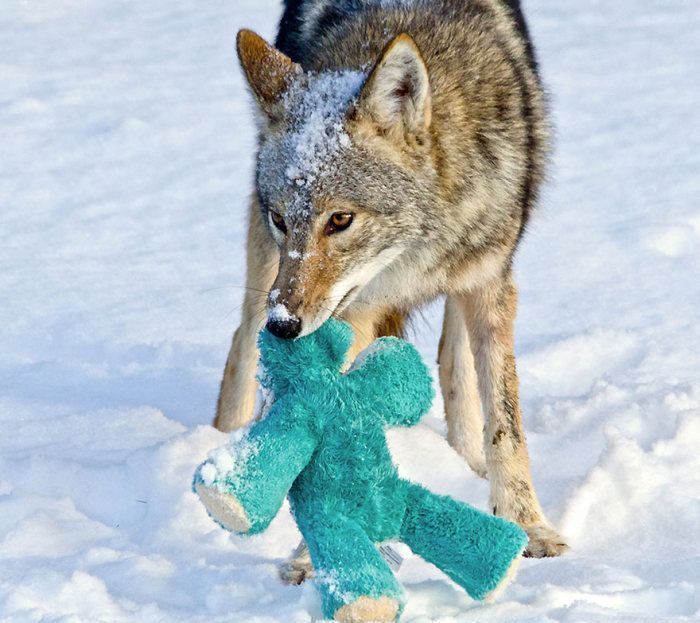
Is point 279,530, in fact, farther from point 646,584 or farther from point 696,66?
point 696,66

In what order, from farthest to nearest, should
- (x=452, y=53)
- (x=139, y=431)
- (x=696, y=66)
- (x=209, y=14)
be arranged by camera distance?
(x=209, y=14) → (x=696, y=66) → (x=139, y=431) → (x=452, y=53)

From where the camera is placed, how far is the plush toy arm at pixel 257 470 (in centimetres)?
243

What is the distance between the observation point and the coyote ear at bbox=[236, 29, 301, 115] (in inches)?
137

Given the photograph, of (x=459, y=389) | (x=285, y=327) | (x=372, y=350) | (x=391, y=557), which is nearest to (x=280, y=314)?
(x=285, y=327)

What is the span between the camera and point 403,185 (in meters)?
3.38

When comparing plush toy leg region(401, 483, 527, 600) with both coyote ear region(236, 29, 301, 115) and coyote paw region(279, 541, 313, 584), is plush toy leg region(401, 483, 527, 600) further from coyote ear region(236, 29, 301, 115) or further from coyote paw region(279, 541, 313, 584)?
coyote ear region(236, 29, 301, 115)

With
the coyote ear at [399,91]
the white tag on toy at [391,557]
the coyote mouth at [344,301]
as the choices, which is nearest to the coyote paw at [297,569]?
the white tag on toy at [391,557]

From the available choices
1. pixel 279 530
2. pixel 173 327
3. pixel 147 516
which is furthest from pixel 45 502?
pixel 173 327

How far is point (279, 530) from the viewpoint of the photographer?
3.39 metres

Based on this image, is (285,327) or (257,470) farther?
(285,327)

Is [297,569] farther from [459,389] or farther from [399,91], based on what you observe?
[459,389]

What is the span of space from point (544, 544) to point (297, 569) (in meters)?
Result: 0.79

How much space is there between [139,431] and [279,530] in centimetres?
103

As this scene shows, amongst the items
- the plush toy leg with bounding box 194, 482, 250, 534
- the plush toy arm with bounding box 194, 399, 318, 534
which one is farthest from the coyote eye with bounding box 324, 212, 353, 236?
the plush toy leg with bounding box 194, 482, 250, 534
